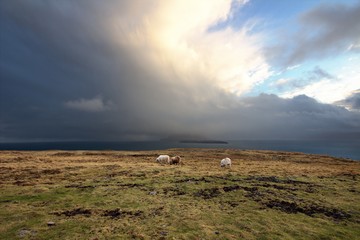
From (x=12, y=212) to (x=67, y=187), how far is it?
742 centimetres

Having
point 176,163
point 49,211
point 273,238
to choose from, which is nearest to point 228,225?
point 273,238

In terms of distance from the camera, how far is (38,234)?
446 inches

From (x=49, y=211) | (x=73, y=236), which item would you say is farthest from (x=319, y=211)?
(x=49, y=211)

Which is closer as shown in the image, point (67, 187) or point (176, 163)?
point (67, 187)

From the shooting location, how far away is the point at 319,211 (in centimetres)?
1574

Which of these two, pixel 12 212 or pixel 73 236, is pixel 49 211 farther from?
pixel 73 236

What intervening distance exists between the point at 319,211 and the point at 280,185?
26.5 feet

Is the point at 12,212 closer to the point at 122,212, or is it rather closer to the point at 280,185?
the point at 122,212

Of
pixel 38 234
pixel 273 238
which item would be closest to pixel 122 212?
pixel 38 234

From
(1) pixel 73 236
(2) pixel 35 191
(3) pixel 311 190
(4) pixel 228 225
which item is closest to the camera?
(1) pixel 73 236

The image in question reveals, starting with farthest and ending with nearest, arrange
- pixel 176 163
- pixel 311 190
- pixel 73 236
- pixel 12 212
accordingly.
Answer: pixel 176 163, pixel 311 190, pixel 12 212, pixel 73 236

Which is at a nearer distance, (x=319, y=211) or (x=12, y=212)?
(x=12, y=212)

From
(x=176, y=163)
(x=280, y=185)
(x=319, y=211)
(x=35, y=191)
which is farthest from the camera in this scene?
(x=176, y=163)

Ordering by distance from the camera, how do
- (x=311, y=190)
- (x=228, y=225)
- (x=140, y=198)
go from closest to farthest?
1. (x=228, y=225)
2. (x=140, y=198)
3. (x=311, y=190)
